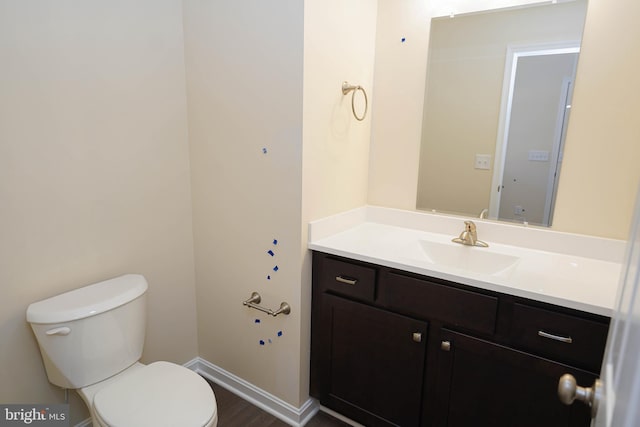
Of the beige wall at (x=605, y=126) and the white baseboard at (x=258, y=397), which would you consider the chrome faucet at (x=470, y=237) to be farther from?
the white baseboard at (x=258, y=397)

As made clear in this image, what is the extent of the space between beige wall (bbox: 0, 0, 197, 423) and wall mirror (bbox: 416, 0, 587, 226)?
1287 mm

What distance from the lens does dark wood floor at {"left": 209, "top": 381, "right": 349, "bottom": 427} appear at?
181cm

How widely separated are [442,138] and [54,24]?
1.71 m

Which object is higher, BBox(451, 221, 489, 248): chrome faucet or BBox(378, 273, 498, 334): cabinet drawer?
BBox(451, 221, 489, 248): chrome faucet

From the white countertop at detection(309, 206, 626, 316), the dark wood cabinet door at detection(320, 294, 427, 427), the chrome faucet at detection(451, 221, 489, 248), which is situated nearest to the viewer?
the white countertop at detection(309, 206, 626, 316)

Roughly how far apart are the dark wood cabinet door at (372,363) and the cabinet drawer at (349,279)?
0.16 feet

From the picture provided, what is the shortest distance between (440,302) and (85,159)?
60.2 inches

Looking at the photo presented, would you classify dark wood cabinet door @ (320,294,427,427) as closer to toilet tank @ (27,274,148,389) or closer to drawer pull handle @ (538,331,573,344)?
drawer pull handle @ (538,331,573,344)

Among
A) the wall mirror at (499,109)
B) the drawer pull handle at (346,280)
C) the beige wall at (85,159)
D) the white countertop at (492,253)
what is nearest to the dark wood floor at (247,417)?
the beige wall at (85,159)

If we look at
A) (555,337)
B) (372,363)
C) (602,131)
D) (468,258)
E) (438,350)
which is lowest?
(372,363)

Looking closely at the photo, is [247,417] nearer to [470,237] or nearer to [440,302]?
[440,302]

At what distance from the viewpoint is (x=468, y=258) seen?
169cm
